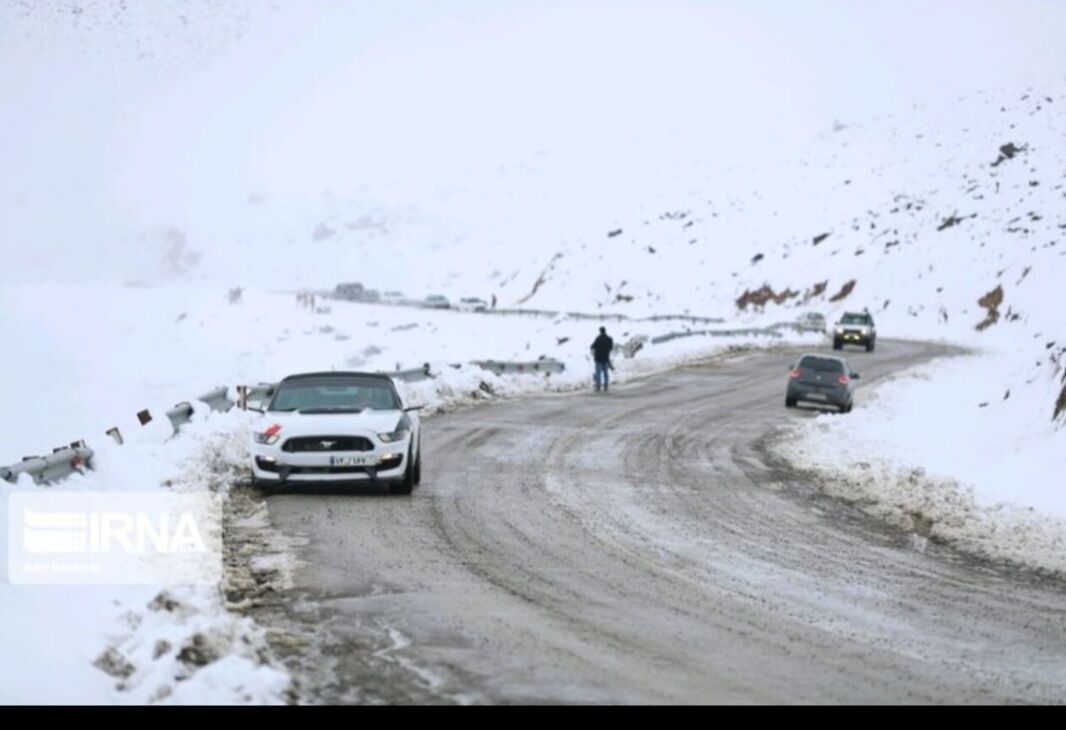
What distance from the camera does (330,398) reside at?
1661 cm

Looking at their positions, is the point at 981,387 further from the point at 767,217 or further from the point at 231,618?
the point at 767,217

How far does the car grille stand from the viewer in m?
15.4

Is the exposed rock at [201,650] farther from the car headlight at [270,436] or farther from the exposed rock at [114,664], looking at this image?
the car headlight at [270,436]

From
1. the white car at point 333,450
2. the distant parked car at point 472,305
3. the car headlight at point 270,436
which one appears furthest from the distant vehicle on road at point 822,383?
the distant parked car at point 472,305

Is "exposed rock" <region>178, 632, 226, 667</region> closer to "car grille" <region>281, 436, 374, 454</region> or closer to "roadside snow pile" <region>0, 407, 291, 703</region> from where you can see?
"roadside snow pile" <region>0, 407, 291, 703</region>

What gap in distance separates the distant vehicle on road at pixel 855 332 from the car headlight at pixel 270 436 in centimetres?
4496

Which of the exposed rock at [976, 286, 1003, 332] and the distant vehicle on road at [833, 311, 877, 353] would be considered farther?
the exposed rock at [976, 286, 1003, 332]

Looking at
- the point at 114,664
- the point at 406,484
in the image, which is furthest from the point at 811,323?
the point at 114,664

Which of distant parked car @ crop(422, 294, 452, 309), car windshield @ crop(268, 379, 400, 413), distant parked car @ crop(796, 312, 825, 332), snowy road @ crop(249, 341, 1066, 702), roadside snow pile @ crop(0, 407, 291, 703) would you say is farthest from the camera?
distant parked car @ crop(422, 294, 452, 309)

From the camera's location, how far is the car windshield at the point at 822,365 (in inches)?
1231

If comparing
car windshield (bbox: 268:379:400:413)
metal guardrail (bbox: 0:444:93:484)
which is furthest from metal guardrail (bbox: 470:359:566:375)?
metal guardrail (bbox: 0:444:93:484)

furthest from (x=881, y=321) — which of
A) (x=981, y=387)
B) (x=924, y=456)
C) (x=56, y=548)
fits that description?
(x=56, y=548)

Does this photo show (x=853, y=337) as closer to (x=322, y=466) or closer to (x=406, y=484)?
(x=406, y=484)

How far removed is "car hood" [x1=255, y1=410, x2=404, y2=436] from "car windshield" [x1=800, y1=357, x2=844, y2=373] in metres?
17.4
